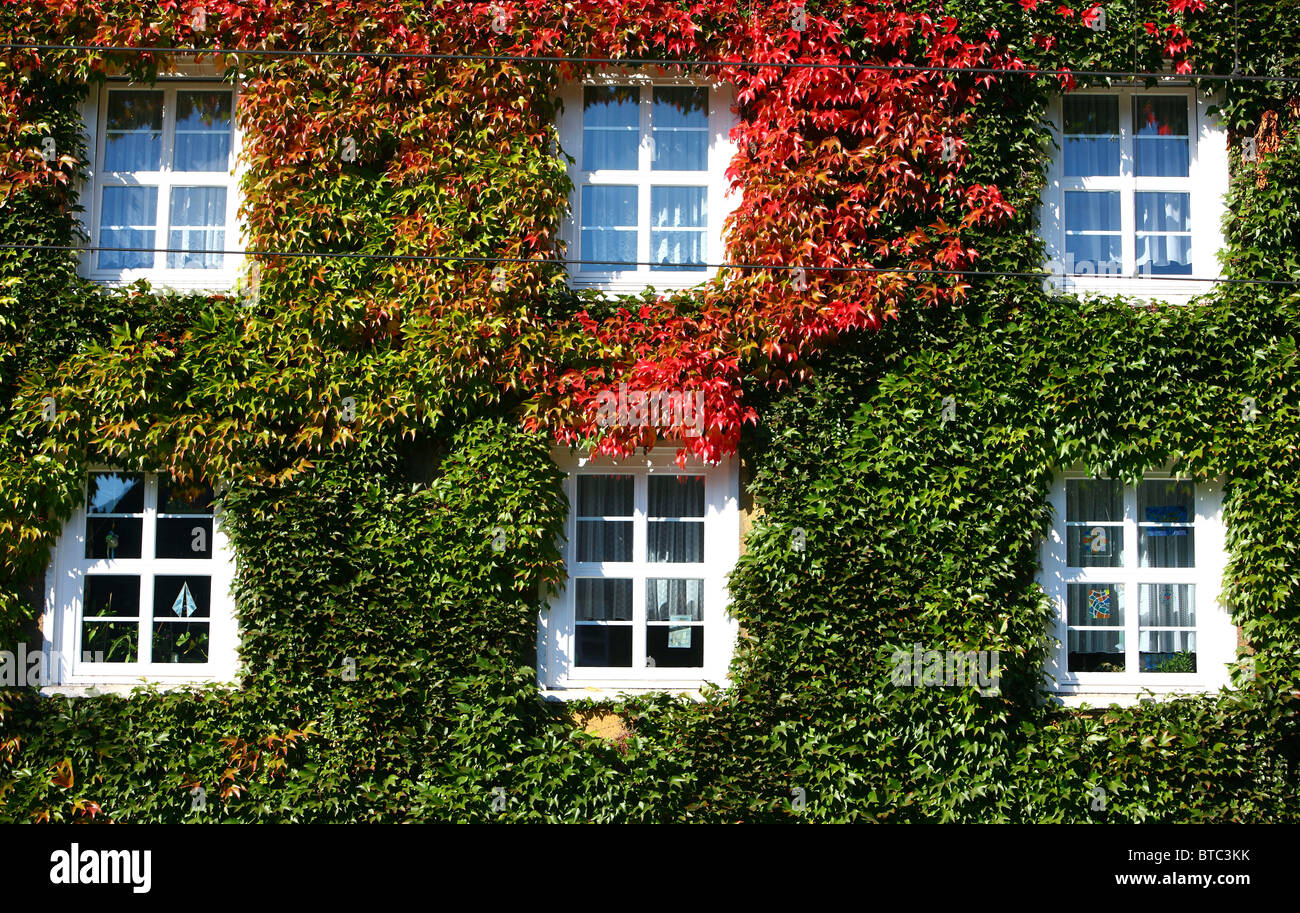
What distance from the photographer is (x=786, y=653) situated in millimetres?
7336

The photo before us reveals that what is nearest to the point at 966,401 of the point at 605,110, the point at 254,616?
the point at 605,110

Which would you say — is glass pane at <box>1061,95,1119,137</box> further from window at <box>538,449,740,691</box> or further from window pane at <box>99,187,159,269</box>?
window pane at <box>99,187,159,269</box>

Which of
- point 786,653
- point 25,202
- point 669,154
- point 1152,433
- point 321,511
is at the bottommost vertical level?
point 786,653

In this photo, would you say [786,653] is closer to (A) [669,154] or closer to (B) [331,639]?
(B) [331,639]

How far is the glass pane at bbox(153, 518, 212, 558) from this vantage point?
7680 mm

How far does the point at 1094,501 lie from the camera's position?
784 cm

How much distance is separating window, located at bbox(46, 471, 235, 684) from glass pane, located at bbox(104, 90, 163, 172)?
261cm

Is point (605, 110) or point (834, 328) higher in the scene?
point (605, 110)

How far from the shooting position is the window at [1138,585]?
7.65 m

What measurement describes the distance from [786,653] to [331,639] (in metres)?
3.41

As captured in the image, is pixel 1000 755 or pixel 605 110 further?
pixel 605 110

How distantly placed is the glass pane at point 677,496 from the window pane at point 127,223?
4535mm

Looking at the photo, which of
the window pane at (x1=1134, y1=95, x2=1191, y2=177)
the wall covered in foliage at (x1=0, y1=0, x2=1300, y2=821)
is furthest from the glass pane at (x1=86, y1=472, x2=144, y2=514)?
the window pane at (x1=1134, y1=95, x2=1191, y2=177)

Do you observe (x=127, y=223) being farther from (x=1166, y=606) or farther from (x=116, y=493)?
(x=1166, y=606)
